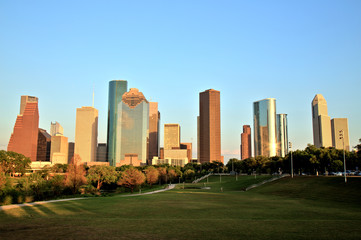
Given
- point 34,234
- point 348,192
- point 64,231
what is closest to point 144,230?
point 64,231

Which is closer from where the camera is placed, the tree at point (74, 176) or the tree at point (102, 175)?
the tree at point (74, 176)

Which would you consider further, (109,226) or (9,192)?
(9,192)

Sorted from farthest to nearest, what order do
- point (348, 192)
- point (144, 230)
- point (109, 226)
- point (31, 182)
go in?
1. point (31, 182)
2. point (348, 192)
3. point (109, 226)
4. point (144, 230)

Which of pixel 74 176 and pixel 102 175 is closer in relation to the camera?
pixel 74 176

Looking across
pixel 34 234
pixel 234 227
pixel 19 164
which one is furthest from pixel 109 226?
pixel 19 164

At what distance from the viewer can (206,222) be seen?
21.6 m

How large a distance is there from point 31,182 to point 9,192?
5.61 metres

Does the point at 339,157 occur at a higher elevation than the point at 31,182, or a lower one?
higher

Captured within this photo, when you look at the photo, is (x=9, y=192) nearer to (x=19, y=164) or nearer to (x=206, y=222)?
(x=206, y=222)

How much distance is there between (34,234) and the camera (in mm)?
16984

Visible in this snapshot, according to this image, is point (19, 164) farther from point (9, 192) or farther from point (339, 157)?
point (339, 157)

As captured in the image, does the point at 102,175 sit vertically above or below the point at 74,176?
below

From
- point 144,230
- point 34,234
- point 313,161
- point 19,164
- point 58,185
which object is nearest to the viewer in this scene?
point 34,234

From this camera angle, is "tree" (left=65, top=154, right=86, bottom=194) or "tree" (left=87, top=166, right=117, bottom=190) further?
"tree" (left=87, top=166, right=117, bottom=190)
